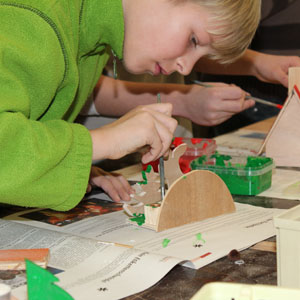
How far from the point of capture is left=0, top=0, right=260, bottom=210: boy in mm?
795

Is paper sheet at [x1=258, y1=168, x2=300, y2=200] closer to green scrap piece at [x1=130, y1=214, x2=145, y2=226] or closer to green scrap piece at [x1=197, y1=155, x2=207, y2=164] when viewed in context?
green scrap piece at [x1=197, y1=155, x2=207, y2=164]

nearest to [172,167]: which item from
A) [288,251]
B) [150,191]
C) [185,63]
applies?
[150,191]

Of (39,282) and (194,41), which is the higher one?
(194,41)

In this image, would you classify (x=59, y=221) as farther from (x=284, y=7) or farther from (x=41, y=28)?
(x=284, y=7)

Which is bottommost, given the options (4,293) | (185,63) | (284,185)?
(284,185)

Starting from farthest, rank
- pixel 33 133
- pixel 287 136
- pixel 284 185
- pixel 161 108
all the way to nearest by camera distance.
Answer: pixel 287 136
pixel 284 185
pixel 161 108
pixel 33 133

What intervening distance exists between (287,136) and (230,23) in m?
0.37

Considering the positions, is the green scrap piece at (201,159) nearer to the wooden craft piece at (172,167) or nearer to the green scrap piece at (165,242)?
the wooden craft piece at (172,167)

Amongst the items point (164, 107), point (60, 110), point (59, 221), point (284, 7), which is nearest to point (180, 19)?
point (164, 107)

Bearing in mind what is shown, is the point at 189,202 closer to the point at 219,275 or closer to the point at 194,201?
the point at 194,201

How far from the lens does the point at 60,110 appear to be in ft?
3.42

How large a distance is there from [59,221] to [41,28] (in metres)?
0.32

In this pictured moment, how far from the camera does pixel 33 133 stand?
0.80 m

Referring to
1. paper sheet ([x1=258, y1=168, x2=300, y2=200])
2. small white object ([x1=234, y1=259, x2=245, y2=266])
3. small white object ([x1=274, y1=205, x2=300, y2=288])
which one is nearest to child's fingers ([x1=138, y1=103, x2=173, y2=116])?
paper sheet ([x1=258, y1=168, x2=300, y2=200])
